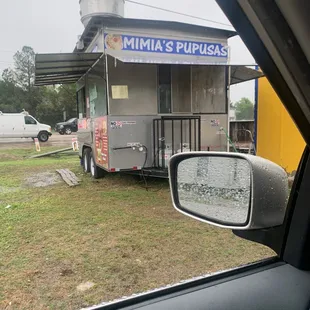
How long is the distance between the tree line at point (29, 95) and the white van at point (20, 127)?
651 inches

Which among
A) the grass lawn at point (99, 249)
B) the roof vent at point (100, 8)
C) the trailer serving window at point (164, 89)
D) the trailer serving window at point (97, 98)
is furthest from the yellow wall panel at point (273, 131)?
the roof vent at point (100, 8)

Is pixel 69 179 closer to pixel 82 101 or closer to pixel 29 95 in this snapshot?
pixel 82 101

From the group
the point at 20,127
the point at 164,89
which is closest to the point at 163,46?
Result: the point at 164,89

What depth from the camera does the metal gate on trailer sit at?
6656mm

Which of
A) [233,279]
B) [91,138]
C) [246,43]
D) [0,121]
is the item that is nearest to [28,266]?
[233,279]

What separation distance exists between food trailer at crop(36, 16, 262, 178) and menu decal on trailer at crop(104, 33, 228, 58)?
0.06 feet

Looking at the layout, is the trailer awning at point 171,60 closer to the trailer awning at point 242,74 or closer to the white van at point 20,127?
the trailer awning at point 242,74

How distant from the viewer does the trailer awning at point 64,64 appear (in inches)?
243

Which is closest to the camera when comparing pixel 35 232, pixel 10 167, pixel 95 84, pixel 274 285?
pixel 274 285

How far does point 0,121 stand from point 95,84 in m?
16.9

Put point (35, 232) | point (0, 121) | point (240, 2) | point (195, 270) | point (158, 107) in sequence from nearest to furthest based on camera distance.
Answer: point (240, 2) → point (195, 270) → point (35, 232) → point (158, 107) → point (0, 121)

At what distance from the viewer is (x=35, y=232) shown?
4094 millimetres

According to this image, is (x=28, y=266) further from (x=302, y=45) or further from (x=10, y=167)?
(x=10, y=167)

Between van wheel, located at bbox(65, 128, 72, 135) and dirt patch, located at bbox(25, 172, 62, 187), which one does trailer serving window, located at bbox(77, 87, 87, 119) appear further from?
van wheel, located at bbox(65, 128, 72, 135)
